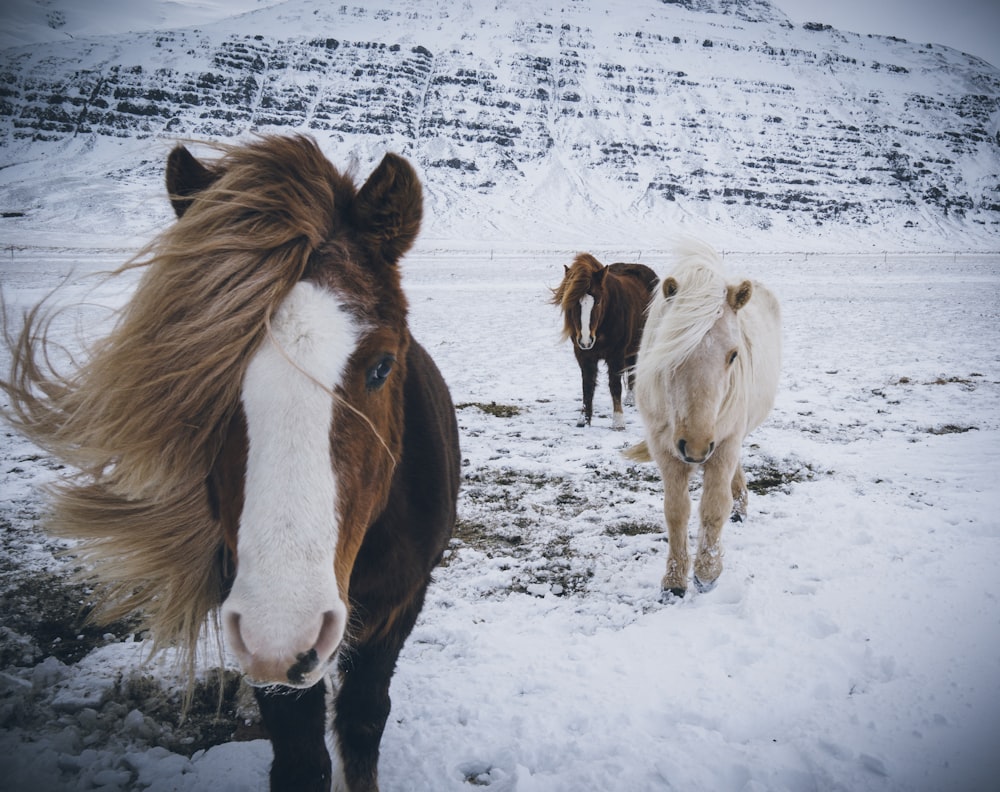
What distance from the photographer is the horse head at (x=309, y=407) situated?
42.0 inches

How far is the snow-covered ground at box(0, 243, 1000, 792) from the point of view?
213cm

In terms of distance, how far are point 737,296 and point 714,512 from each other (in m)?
1.39

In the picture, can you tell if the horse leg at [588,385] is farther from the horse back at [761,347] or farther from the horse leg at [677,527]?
the horse leg at [677,527]

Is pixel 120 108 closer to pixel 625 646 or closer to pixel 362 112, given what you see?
pixel 362 112

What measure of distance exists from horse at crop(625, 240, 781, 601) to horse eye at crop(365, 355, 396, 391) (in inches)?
81.6

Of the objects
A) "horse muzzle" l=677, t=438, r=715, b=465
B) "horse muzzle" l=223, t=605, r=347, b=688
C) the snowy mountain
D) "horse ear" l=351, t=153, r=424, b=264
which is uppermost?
the snowy mountain

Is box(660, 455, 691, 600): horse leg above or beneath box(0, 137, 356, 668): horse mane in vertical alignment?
beneath

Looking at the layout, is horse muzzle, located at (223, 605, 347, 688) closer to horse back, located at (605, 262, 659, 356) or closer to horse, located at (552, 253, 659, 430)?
horse, located at (552, 253, 659, 430)

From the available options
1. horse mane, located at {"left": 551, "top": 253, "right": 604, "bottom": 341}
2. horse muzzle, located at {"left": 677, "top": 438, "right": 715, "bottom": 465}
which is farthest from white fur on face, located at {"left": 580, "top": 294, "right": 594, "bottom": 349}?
horse muzzle, located at {"left": 677, "top": 438, "right": 715, "bottom": 465}

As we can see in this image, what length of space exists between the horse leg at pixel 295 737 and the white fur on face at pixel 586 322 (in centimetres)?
567

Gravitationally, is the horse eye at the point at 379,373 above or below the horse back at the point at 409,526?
above

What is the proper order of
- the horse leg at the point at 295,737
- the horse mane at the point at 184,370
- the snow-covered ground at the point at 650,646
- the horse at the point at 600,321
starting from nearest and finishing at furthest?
the horse mane at the point at 184,370 → the horse leg at the point at 295,737 → the snow-covered ground at the point at 650,646 → the horse at the point at 600,321

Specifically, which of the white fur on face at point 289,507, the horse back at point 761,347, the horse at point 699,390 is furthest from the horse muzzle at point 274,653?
the horse back at point 761,347

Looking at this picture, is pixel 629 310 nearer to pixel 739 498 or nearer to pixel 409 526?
pixel 739 498
